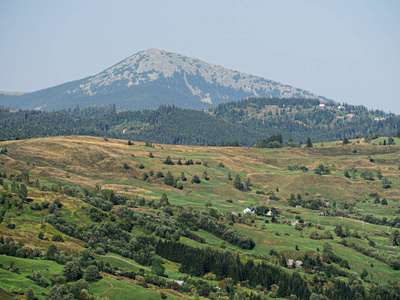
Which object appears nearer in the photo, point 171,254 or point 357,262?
point 171,254

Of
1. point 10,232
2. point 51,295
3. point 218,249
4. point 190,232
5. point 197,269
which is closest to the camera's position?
point 51,295

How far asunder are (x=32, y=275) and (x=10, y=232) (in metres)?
29.4

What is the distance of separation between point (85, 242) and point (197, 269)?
30.1 meters

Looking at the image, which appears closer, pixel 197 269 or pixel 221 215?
pixel 197 269

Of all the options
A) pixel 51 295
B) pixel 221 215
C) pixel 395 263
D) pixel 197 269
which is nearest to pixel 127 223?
pixel 197 269

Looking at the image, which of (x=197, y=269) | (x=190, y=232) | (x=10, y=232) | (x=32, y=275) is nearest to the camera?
(x=32, y=275)

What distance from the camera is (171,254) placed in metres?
141

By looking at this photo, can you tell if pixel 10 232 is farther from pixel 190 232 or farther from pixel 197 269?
pixel 190 232

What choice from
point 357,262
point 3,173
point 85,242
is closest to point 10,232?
point 85,242

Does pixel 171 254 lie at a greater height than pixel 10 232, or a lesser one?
lesser

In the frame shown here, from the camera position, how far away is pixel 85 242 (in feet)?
441

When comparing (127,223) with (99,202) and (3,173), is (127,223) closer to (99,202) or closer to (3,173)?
(99,202)

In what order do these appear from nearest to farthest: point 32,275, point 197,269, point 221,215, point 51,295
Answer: point 51,295 < point 32,275 < point 197,269 < point 221,215

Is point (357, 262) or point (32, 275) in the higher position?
point (32, 275)
